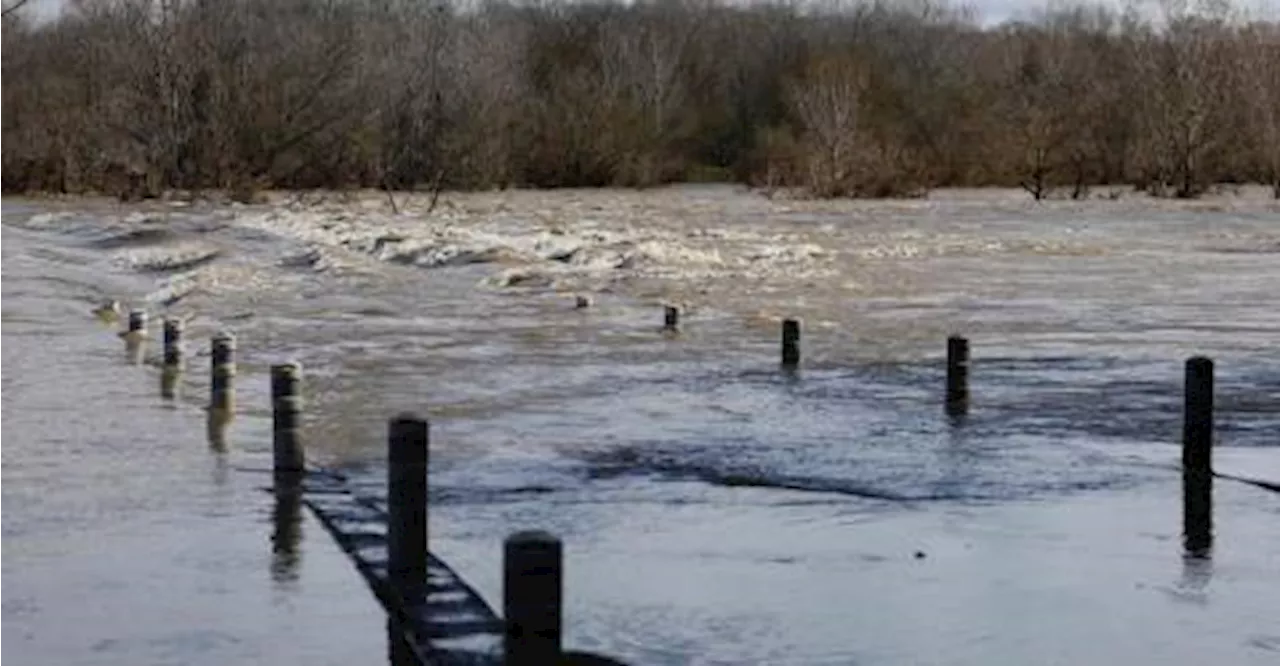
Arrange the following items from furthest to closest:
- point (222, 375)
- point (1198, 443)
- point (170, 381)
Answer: point (170, 381) → point (222, 375) → point (1198, 443)

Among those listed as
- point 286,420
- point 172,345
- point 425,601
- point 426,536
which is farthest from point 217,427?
point 425,601

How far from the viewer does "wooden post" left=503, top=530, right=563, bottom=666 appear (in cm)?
629

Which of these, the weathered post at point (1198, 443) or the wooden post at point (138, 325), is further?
the wooden post at point (138, 325)

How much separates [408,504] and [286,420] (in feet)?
12.4

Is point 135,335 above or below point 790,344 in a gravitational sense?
below

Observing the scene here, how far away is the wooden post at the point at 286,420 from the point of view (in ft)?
43.1

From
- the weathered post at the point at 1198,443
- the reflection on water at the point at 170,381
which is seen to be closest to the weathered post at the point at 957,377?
the weathered post at the point at 1198,443

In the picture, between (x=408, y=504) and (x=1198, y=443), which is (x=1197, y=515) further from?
(x=408, y=504)

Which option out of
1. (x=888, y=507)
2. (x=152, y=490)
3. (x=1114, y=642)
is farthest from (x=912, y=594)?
(x=152, y=490)

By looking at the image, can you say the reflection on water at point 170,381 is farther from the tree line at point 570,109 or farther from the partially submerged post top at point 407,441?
the tree line at point 570,109

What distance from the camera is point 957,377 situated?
59.0 ft

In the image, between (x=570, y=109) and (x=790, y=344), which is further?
(x=570, y=109)

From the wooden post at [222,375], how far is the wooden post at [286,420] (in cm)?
330

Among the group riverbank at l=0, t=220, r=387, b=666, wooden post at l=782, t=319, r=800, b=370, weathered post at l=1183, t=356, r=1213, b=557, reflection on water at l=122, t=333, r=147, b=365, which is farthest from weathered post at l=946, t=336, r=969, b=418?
reflection on water at l=122, t=333, r=147, b=365
